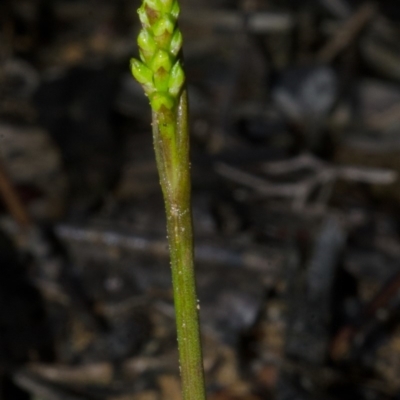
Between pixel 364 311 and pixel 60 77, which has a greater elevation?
pixel 60 77

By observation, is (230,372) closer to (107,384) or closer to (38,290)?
(107,384)

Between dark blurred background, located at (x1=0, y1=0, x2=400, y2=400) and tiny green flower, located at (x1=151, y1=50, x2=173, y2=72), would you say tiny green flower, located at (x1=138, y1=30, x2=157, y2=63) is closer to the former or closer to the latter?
tiny green flower, located at (x1=151, y1=50, x2=173, y2=72)

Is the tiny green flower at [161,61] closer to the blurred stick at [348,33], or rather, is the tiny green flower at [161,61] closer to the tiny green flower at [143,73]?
the tiny green flower at [143,73]

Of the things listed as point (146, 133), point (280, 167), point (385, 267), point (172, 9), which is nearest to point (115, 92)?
point (146, 133)

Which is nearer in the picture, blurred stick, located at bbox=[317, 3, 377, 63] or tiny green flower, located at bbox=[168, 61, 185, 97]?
tiny green flower, located at bbox=[168, 61, 185, 97]

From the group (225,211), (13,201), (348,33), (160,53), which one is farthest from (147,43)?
(348,33)

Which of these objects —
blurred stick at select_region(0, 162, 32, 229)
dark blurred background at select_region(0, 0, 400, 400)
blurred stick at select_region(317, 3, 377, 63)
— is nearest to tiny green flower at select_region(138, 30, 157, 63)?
dark blurred background at select_region(0, 0, 400, 400)

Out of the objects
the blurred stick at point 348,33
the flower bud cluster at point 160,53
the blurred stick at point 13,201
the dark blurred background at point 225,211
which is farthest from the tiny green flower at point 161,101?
the blurred stick at point 348,33
